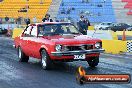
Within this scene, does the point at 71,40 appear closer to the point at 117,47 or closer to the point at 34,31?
the point at 34,31

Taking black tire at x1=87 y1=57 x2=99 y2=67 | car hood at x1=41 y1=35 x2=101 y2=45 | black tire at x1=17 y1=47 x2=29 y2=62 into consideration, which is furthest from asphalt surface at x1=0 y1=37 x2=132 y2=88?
car hood at x1=41 y1=35 x2=101 y2=45

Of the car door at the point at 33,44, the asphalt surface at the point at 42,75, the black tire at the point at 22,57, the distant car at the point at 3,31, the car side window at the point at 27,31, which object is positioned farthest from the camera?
the distant car at the point at 3,31

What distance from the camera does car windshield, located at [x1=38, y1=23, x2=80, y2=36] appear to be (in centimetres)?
1187

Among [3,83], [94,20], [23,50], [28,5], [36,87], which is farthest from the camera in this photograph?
[28,5]

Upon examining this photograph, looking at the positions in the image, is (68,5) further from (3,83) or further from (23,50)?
(3,83)

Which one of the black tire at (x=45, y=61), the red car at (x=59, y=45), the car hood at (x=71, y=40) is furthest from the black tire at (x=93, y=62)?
the black tire at (x=45, y=61)

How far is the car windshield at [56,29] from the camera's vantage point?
11.9 metres

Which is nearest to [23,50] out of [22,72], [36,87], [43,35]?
[43,35]

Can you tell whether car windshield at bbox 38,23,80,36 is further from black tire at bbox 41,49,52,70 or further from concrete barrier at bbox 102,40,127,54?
concrete barrier at bbox 102,40,127,54

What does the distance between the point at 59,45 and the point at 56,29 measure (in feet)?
4.57

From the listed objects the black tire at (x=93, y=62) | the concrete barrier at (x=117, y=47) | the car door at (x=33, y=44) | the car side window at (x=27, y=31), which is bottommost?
the concrete barrier at (x=117, y=47)

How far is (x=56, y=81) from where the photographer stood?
884 centimetres

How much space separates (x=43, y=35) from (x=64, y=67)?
1.23m

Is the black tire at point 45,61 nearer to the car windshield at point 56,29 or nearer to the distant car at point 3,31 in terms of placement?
the car windshield at point 56,29
